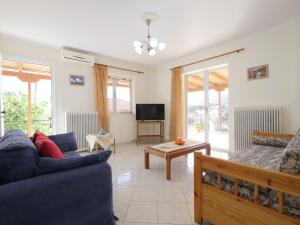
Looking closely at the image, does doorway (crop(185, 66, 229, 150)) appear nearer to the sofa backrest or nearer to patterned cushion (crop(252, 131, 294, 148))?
patterned cushion (crop(252, 131, 294, 148))

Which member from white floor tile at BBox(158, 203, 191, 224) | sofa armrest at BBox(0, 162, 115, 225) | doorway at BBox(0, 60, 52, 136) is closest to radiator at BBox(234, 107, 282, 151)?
white floor tile at BBox(158, 203, 191, 224)

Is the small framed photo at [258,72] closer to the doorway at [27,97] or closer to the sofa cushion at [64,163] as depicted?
the sofa cushion at [64,163]

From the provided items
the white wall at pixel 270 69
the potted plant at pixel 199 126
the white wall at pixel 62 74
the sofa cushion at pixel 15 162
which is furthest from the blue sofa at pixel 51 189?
the potted plant at pixel 199 126

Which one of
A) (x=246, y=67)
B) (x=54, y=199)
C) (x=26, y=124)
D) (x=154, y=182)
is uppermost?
(x=246, y=67)

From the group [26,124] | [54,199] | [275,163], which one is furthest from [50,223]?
[26,124]

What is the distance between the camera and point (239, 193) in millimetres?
1268

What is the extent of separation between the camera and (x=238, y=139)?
3441 millimetres

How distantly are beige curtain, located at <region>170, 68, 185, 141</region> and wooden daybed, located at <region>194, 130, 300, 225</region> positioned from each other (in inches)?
124

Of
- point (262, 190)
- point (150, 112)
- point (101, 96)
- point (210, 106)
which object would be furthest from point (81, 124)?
point (262, 190)

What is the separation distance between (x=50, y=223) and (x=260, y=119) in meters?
3.52

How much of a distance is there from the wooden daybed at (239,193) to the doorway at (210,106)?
9.28 ft

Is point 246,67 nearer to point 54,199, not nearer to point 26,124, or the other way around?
point 54,199

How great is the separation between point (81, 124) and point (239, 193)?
3.72 metres

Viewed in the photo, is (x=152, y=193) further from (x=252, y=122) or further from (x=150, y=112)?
(x=150, y=112)
